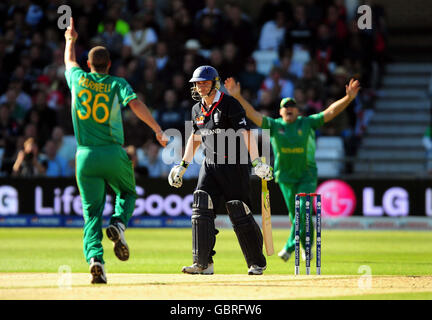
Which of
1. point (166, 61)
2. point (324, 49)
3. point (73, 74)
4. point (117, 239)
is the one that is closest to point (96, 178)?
point (117, 239)

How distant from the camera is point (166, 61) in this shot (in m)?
23.3

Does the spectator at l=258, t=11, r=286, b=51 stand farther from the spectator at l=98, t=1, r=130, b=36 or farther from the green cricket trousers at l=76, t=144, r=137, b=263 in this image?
the green cricket trousers at l=76, t=144, r=137, b=263

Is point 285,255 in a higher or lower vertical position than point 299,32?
lower

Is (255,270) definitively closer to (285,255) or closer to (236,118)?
(236,118)

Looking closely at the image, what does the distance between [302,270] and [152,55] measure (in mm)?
13716

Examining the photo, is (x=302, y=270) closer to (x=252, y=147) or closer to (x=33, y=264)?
(x=252, y=147)

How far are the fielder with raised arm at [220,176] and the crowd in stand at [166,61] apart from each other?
10414 mm

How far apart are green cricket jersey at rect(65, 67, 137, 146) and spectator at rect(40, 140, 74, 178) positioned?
11.9 metres

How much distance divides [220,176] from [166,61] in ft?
45.1

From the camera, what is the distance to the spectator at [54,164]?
20.9 metres

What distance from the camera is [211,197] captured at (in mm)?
9938

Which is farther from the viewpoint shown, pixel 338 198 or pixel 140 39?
pixel 140 39

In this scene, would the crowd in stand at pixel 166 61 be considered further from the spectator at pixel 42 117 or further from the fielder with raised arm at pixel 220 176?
the fielder with raised arm at pixel 220 176
